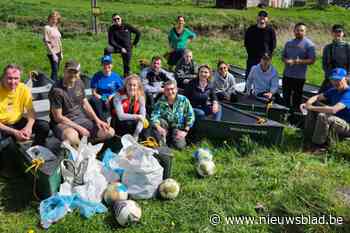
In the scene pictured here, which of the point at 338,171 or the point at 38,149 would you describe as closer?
the point at 38,149

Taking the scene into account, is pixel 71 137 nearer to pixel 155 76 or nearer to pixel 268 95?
pixel 155 76

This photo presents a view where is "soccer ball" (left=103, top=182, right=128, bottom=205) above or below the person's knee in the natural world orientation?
below

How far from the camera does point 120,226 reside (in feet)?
15.4

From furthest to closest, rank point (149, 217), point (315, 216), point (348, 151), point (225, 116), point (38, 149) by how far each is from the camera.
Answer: point (225, 116)
point (348, 151)
point (38, 149)
point (149, 217)
point (315, 216)

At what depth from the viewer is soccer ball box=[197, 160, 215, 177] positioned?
5801 millimetres

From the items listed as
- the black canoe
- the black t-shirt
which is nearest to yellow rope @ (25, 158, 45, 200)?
the black t-shirt

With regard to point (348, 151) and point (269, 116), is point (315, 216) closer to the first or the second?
point (348, 151)

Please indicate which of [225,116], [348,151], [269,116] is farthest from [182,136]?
[348,151]

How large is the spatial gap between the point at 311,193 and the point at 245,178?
3.72ft

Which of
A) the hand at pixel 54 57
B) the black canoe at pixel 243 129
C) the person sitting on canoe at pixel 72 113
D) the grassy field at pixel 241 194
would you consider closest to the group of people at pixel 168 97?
the person sitting on canoe at pixel 72 113

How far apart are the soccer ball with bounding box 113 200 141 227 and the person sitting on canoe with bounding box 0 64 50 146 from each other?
1.64 meters

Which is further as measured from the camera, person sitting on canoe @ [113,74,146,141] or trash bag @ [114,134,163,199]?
person sitting on canoe @ [113,74,146,141]

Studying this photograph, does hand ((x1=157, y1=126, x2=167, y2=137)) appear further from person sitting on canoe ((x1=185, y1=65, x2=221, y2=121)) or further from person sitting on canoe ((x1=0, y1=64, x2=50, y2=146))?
A: person sitting on canoe ((x1=0, y1=64, x2=50, y2=146))

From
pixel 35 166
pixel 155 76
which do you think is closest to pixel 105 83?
pixel 155 76
